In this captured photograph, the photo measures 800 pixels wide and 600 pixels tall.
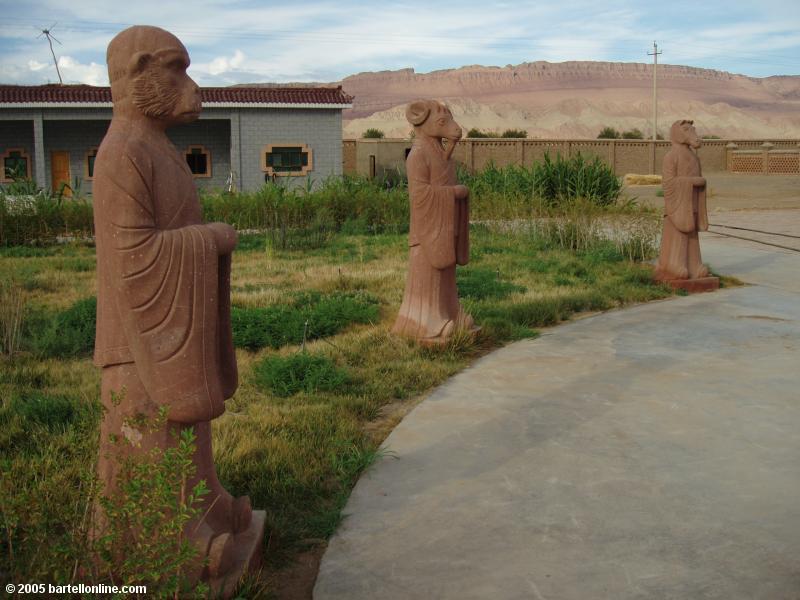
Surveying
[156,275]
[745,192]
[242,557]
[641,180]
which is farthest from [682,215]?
[641,180]

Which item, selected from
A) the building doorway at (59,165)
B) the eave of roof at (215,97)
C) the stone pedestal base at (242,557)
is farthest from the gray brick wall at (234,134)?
the stone pedestal base at (242,557)

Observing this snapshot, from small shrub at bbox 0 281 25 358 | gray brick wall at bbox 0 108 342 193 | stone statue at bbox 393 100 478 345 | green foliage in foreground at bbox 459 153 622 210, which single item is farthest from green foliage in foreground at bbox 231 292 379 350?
gray brick wall at bbox 0 108 342 193

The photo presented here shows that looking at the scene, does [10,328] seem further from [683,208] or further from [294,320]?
[683,208]

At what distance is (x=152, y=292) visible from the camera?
2850mm

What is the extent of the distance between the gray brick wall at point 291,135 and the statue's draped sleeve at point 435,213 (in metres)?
17.7

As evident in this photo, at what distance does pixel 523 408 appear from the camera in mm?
5500

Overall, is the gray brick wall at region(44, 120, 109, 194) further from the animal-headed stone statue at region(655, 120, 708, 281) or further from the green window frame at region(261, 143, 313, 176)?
the animal-headed stone statue at region(655, 120, 708, 281)

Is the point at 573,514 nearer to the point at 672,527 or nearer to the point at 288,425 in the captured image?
the point at 672,527

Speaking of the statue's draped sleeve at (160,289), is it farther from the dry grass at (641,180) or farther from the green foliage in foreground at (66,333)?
the dry grass at (641,180)

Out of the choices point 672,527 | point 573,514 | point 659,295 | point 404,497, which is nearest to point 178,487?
point 404,497

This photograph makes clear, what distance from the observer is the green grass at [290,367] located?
373 centimetres

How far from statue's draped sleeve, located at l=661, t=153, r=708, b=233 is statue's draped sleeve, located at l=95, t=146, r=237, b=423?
7819mm

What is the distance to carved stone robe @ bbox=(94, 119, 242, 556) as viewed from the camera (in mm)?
2842

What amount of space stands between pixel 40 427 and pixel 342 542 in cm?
220
